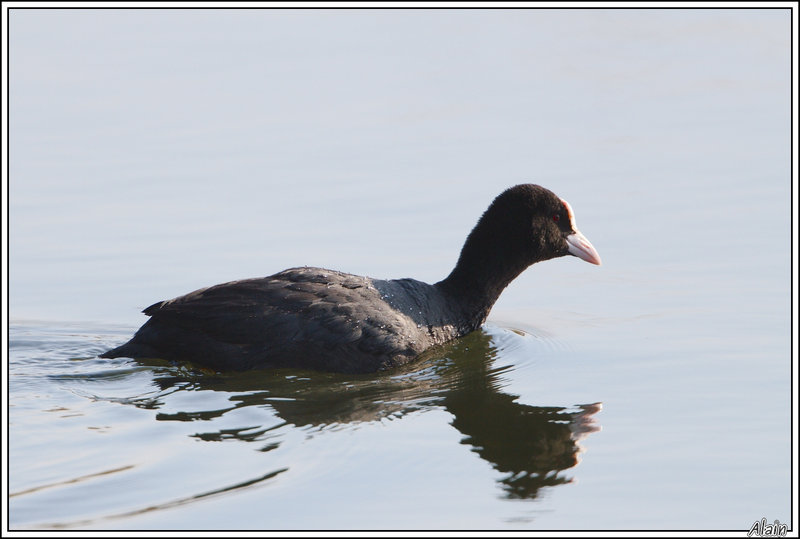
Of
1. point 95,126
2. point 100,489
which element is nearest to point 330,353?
point 100,489

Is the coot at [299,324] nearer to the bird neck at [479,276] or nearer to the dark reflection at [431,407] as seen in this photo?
the dark reflection at [431,407]

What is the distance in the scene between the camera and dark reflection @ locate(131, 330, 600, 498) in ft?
19.8

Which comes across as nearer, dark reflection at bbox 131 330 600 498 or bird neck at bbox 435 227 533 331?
dark reflection at bbox 131 330 600 498

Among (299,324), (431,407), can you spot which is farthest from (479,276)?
(431,407)

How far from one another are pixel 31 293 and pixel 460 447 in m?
4.33

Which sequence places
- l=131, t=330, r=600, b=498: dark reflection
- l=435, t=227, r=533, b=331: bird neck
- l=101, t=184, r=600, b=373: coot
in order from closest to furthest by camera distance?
1. l=131, t=330, r=600, b=498: dark reflection
2. l=101, t=184, r=600, b=373: coot
3. l=435, t=227, r=533, b=331: bird neck

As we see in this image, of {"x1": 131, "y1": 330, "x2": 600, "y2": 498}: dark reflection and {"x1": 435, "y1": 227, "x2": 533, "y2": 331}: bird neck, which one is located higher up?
{"x1": 435, "y1": 227, "x2": 533, "y2": 331}: bird neck

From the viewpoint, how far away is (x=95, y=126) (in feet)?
39.6

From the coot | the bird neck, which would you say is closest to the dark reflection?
the coot

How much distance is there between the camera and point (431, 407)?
6.86 meters

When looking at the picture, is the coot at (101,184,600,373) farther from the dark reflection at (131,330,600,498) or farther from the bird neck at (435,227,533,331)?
the bird neck at (435,227,533,331)

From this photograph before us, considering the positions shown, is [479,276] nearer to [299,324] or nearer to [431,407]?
[299,324]

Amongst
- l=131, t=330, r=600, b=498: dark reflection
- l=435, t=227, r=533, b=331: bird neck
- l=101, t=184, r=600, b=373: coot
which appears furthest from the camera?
l=435, t=227, r=533, b=331: bird neck

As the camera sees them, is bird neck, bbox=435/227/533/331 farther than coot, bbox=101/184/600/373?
Yes
